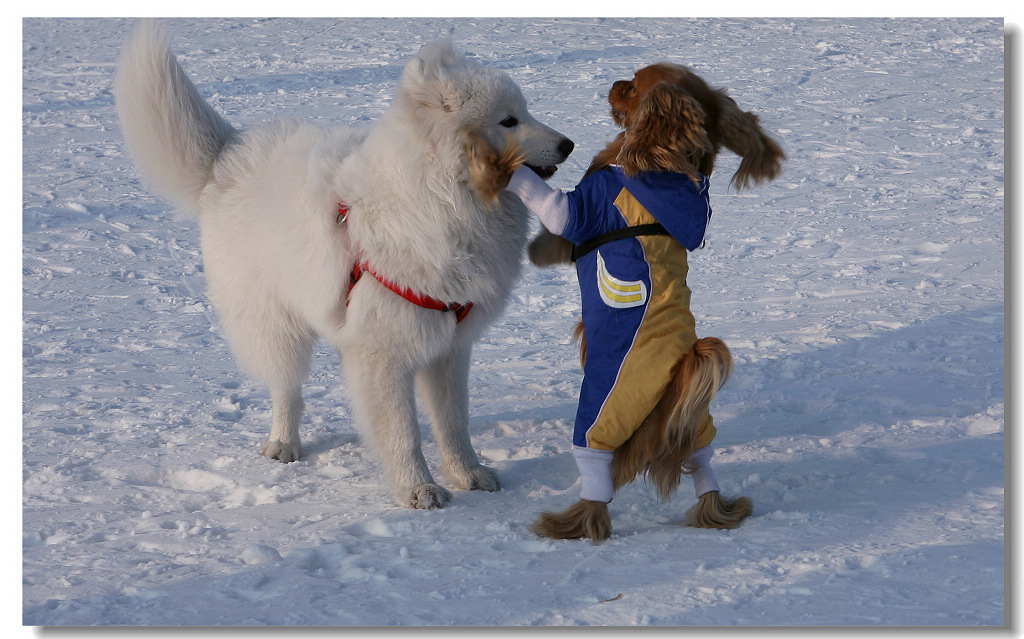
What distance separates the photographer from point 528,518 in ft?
10.7

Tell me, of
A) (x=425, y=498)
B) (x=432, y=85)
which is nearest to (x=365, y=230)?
(x=432, y=85)

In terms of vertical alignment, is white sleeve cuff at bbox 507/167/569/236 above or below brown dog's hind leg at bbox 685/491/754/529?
above

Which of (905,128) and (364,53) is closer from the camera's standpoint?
(905,128)

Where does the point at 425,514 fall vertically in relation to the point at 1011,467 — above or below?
below

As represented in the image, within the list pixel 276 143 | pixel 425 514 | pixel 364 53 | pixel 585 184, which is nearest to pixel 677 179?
pixel 585 184

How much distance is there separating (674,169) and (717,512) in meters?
1.15

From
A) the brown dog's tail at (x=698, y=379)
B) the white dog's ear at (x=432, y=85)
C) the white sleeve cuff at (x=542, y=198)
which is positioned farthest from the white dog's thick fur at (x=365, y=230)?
the brown dog's tail at (x=698, y=379)

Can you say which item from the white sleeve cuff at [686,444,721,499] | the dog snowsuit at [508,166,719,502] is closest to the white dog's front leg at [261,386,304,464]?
the dog snowsuit at [508,166,719,502]

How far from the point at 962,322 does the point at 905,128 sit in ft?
15.7

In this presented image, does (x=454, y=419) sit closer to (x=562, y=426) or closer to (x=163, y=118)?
(x=562, y=426)

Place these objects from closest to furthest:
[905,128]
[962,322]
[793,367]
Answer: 1. [793,367]
2. [962,322]
3. [905,128]

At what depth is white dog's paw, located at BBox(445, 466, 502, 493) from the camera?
12.1ft

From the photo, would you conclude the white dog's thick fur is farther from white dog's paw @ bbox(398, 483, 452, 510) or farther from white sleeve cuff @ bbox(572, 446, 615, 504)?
white sleeve cuff @ bbox(572, 446, 615, 504)

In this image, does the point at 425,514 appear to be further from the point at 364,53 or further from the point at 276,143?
the point at 364,53
